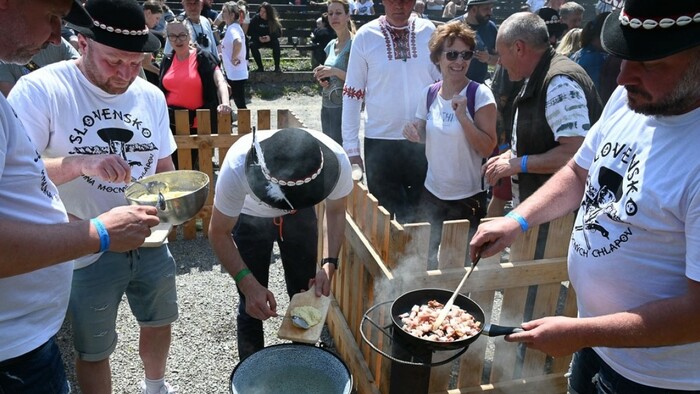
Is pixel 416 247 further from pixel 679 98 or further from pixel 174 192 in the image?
pixel 679 98

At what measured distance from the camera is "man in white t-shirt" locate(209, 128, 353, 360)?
241cm

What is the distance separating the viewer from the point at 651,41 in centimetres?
172

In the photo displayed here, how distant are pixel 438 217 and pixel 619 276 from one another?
2180 millimetres

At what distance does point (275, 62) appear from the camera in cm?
1431

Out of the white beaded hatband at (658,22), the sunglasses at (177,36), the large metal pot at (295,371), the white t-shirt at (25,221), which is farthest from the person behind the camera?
the sunglasses at (177,36)

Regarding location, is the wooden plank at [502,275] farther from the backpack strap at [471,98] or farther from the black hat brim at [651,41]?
the black hat brim at [651,41]

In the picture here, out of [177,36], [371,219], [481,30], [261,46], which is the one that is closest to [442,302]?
[371,219]

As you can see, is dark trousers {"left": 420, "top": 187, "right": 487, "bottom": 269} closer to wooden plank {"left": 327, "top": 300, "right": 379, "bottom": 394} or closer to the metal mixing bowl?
wooden plank {"left": 327, "top": 300, "right": 379, "bottom": 394}

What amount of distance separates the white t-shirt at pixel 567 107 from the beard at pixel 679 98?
1.44m

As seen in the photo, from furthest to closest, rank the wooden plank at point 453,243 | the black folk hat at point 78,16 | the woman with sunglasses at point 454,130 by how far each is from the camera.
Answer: the woman with sunglasses at point 454,130, the wooden plank at point 453,243, the black folk hat at point 78,16

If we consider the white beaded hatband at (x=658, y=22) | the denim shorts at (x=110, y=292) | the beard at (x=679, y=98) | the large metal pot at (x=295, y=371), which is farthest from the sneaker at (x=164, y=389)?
the white beaded hatband at (x=658, y=22)

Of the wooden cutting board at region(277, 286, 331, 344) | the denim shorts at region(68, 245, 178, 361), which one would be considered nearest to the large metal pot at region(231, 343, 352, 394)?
the wooden cutting board at region(277, 286, 331, 344)

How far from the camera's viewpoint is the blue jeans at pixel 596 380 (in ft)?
6.61

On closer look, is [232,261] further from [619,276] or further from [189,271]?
[189,271]
